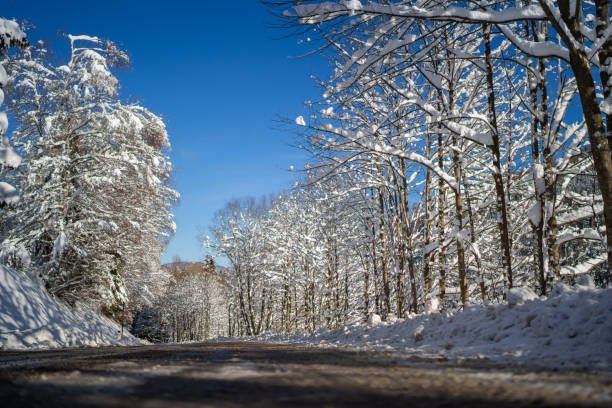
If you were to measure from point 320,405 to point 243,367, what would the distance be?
160 centimetres

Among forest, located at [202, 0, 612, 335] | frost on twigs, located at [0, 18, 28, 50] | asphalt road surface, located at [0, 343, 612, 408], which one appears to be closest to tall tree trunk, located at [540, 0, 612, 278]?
forest, located at [202, 0, 612, 335]

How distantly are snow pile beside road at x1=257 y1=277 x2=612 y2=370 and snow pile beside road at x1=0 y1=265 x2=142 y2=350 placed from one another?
1026 cm

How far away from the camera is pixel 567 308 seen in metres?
3.84

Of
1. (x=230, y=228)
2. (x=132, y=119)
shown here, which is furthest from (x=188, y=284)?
(x=132, y=119)

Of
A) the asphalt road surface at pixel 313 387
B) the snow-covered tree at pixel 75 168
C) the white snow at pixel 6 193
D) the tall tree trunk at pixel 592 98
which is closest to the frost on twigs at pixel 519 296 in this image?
the tall tree trunk at pixel 592 98

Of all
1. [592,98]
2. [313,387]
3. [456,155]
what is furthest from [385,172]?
[313,387]

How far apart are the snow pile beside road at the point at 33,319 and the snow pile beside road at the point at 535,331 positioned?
1026cm

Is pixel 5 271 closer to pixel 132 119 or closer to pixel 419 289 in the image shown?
pixel 132 119

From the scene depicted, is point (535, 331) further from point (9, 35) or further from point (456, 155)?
point (9, 35)

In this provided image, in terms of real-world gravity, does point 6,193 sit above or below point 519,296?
above

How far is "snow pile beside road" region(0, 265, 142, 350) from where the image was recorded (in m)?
10.2

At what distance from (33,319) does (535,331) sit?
14.3 metres

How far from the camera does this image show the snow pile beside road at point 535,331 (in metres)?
3.14

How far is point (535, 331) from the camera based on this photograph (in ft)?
12.8
